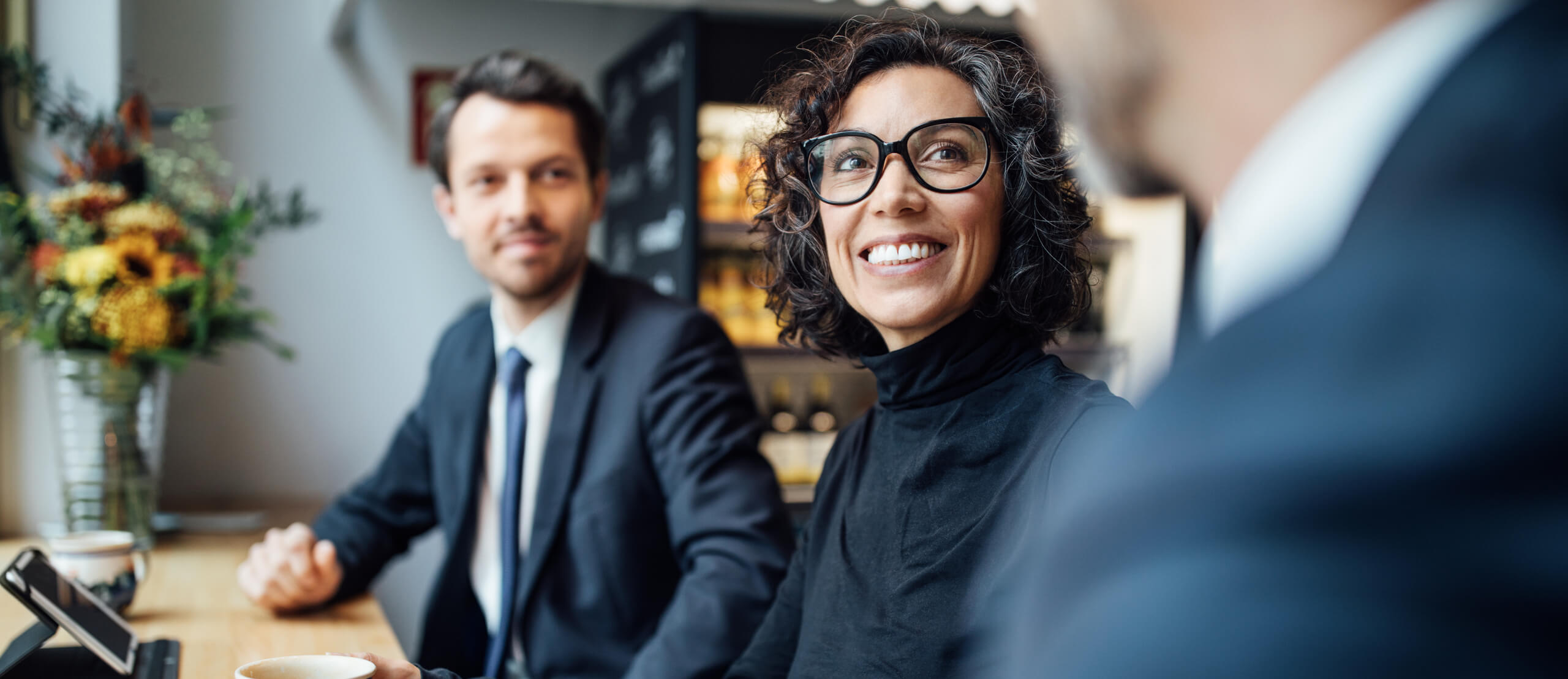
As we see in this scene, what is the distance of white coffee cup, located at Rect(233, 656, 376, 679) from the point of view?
888mm

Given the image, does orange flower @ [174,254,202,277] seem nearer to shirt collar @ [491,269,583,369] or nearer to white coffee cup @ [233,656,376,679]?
shirt collar @ [491,269,583,369]

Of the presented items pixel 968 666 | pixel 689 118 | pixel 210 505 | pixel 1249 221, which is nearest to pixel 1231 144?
pixel 1249 221

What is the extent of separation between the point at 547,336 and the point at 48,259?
39.2 inches

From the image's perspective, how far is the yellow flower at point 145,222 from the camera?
6.98 ft

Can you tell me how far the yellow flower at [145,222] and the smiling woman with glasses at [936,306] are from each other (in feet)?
5.39

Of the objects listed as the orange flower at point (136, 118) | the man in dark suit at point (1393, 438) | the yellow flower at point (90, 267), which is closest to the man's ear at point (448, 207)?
the yellow flower at point (90, 267)

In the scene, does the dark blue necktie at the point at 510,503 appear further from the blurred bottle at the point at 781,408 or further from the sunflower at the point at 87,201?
the blurred bottle at the point at 781,408

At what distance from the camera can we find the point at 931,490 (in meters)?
0.97

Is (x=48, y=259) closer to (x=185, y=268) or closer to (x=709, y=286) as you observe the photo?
(x=185, y=268)

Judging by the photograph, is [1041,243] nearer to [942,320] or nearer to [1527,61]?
[942,320]

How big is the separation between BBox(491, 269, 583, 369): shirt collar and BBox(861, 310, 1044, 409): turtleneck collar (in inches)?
40.6

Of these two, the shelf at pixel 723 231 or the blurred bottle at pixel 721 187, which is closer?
the shelf at pixel 723 231

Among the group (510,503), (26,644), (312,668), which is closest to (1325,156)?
(312,668)

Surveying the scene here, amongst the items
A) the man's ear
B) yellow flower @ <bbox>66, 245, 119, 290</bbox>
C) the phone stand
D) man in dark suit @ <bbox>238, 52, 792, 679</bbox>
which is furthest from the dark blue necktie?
yellow flower @ <bbox>66, 245, 119, 290</bbox>
